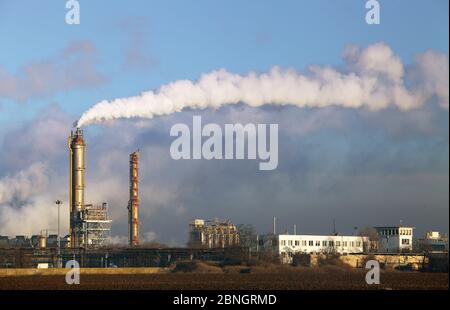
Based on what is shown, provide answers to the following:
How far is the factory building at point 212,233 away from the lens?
5738 inches

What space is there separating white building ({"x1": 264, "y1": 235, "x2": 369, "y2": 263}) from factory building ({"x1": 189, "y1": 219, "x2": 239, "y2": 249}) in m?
10.6

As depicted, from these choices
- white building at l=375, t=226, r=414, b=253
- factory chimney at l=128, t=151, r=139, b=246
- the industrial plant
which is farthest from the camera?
white building at l=375, t=226, r=414, b=253

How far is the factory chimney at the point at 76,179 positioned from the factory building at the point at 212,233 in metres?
22.5

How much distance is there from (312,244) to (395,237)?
942 inches

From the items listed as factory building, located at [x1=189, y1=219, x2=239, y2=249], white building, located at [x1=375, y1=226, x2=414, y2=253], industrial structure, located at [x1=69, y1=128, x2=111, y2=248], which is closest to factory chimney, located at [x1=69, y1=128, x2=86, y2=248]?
industrial structure, located at [x1=69, y1=128, x2=111, y2=248]

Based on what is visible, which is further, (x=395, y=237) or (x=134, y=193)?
(x=395, y=237)

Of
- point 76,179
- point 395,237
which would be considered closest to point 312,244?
point 395,237

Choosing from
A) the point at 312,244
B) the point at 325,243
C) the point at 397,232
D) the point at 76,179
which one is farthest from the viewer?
the point at 397,232

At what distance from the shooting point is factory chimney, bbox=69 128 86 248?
126m

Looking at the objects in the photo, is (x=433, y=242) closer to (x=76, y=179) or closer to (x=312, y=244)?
(x=312, y=244)

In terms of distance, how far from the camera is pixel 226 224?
149625 millimetres

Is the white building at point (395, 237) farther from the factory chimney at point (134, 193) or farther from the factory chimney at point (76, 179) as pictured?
the factory chimney at point (76, 179)

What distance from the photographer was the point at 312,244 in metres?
141

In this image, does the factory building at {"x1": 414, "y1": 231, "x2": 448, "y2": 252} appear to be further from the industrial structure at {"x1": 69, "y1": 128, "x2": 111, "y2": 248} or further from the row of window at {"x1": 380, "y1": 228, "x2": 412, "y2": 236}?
the industrial structure at {"x1": 69, "y1": 128, "x2": 111, "y2": 248}
